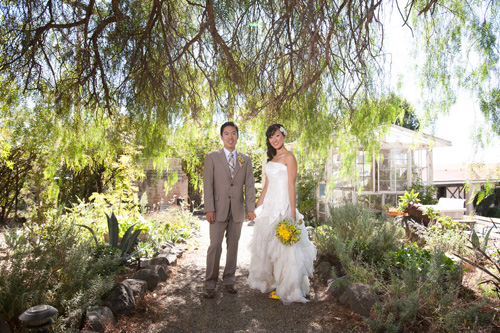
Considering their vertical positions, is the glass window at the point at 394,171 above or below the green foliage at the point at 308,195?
above

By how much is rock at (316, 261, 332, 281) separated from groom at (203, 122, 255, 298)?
113cm

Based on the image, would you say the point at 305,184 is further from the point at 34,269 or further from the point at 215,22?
the point at 34,269

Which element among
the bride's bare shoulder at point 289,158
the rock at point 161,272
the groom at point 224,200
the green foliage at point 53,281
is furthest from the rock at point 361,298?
the rock at point 161,272

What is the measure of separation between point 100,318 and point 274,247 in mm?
1853

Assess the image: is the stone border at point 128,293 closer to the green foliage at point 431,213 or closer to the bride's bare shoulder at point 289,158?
the bride's bare shoulder at point 289,158

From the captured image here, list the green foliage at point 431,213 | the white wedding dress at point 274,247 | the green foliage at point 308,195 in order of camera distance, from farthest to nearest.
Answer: the green foliage at point 308,195 → the green foliage at point 431,213 → the white wedding dress at point 274,247

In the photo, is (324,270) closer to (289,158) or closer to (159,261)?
(289,158)

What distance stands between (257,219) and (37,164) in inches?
221

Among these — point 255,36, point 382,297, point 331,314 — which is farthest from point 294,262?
point 255,36

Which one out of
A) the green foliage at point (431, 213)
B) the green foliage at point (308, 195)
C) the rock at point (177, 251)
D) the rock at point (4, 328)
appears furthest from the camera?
the green foliage at point (308, 195)

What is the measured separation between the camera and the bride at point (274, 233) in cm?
397

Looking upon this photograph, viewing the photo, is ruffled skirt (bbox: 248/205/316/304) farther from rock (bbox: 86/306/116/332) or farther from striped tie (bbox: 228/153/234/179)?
rock (bbox: 86/306/116/332)

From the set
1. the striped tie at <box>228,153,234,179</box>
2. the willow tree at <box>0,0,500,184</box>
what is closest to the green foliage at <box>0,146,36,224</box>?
the willow tree at <box>0,0,500,184</box>

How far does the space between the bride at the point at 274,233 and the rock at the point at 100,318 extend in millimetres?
1629
